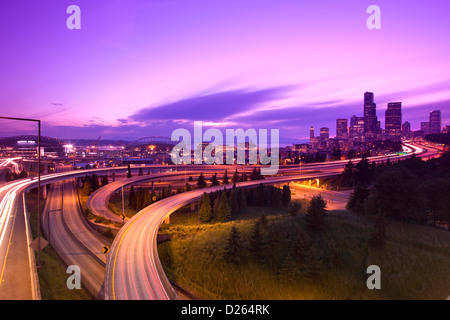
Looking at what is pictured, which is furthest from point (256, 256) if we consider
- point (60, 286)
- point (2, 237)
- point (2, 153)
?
point (2, 153)

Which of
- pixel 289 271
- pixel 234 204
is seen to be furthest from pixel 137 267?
pixel 234 204

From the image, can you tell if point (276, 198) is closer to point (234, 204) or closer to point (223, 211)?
point (234, 204)

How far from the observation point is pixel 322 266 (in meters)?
19.2

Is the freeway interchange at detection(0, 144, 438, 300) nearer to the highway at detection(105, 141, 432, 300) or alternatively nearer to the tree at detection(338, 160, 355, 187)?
the highway at detection(105, 141, 432, 300)

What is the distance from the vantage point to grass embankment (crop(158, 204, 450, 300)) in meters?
17.1

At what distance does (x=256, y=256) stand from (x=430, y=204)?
28802mm

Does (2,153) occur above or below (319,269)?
above

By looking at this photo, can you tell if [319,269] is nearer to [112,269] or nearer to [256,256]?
[256,256]

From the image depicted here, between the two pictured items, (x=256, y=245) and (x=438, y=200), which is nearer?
(x=256, y=245)

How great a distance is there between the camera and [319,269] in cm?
1855

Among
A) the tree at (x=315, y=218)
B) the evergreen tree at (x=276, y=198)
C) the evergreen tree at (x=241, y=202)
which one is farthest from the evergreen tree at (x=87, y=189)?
the tree at (x=315, y=218)

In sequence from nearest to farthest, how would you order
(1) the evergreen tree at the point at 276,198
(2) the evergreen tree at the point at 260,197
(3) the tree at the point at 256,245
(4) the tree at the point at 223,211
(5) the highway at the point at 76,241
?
(5) the highway at the point at 76,241
(3) the tree at the point at 256,245
(4) the tree at the point at 223,211
(1) the evergreen tree at the point at 276,198
(2) the evergreen tree at the point at 260,197

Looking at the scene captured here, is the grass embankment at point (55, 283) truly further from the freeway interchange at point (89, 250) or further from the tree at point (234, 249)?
Answer: the tree at point (234, 249)

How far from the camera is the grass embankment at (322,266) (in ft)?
56.2
